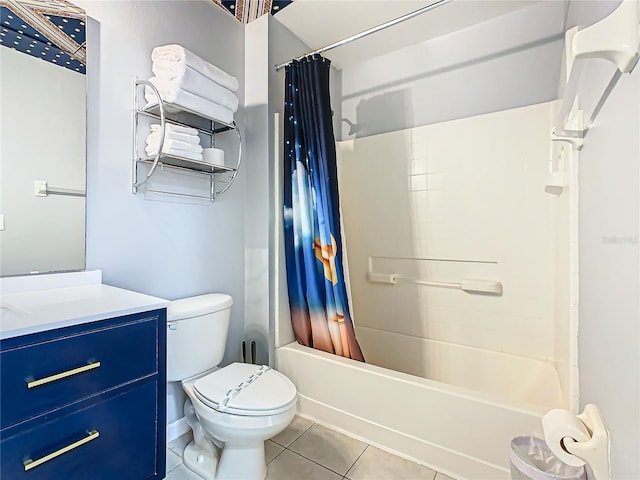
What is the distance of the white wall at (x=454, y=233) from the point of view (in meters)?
1.81

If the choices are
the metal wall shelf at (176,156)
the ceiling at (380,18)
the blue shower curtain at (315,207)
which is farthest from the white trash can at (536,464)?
the ceiling at (380,18)

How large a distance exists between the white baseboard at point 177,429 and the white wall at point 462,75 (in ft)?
7.51

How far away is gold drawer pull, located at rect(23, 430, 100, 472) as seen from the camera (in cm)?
79

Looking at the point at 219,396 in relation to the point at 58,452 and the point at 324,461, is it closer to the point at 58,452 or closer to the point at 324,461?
the point at 58,452

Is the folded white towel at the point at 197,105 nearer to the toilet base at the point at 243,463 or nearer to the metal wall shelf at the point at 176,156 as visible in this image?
the metal wall shelf at the point at 176,156

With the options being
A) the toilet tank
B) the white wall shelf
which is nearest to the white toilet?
the toilet tank

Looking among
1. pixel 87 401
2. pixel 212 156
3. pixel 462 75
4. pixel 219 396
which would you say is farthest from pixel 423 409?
pixel 462 75

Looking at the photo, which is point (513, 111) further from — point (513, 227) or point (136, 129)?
point (136, 129)

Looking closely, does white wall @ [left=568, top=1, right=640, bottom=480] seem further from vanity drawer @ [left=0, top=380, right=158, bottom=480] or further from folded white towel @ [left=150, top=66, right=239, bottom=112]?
folded white towel @ [left=150, top=66, right=239, bottom=112]

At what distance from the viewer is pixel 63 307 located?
983 millimetres

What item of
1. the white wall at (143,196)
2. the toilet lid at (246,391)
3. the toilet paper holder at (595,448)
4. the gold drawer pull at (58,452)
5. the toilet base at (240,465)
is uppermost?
the white wall at (143,196)

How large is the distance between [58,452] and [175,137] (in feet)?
3.94

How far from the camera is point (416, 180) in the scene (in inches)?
87.0

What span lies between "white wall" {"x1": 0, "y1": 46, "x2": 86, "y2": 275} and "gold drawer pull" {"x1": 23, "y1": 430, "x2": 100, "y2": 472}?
27.0 inches
